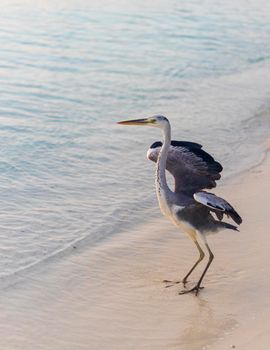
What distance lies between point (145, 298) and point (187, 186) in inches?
42.7

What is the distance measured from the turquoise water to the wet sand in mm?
428

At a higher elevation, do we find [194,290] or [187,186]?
[187,186]

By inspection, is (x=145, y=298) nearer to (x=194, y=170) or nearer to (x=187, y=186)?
(x=187, y=186)

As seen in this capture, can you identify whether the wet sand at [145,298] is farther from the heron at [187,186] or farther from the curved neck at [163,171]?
the curved neck at [163,171]

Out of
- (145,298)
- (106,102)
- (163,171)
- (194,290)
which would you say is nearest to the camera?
(145,298)

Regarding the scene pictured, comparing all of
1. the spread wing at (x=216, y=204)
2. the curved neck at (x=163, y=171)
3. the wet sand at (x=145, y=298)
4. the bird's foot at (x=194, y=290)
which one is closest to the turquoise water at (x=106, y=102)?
the wet sand at (x=145, y=298)

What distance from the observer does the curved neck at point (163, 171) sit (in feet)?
24.2

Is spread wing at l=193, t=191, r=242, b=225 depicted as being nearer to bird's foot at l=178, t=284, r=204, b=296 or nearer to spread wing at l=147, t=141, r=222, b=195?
spread wing at l=147, t=141, r=222, b=195

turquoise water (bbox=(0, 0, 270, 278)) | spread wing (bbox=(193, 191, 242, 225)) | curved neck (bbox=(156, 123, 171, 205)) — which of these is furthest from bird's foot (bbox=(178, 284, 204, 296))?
turquoise water (bbox=(0, 0, 270, 278))

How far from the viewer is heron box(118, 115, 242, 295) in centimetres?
730

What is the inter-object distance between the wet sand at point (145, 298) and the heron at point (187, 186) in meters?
0.24

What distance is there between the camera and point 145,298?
23.0 ft

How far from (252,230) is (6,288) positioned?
8.01 ft

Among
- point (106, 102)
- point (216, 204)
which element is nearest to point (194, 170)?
point (216, 204)
